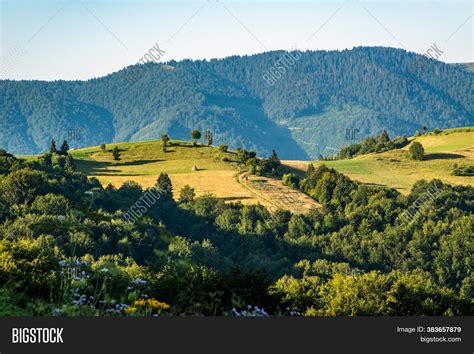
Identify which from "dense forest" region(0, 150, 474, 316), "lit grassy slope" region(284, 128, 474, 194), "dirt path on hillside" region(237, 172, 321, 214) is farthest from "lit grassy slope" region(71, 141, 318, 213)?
"lit grassy slope" region(284, 128, 474, 194)

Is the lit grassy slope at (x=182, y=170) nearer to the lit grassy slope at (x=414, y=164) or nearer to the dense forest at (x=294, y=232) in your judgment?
the dense forest at (x=294, y=232)

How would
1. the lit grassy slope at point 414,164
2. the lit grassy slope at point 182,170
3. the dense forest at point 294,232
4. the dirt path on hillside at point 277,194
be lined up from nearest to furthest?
the dense forest at point 294,232
the dirt path on hillside at point 277,194
the lit grassy slope at point 182,170
the lit grassy slope at point 414,164

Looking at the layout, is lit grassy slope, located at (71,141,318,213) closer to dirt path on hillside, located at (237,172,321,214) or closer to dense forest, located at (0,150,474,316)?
dirt path on hillside, located at (237,172,321,214)

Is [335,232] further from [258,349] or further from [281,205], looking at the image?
[258,349]

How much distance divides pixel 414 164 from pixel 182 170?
5607 centimetres

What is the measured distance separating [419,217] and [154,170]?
5296 centimetres

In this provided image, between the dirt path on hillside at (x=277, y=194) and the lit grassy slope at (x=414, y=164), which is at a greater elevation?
the lit grassy slope at (x=414, y=164)

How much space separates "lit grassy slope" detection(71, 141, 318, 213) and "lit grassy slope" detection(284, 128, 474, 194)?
72.3 ft

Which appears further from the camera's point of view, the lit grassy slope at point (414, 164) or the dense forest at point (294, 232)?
the lit grassy slope at point (414, 164)

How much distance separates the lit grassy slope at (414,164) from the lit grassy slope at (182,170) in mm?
22024

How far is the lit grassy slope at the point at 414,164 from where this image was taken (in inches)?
5945

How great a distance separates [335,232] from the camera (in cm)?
11675

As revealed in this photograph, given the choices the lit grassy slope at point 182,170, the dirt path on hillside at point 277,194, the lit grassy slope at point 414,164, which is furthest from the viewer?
the lit grassy slope at point 414,164

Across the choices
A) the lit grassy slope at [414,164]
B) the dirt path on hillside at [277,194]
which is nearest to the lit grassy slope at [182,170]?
the dirt path on hillside at [277,194]
